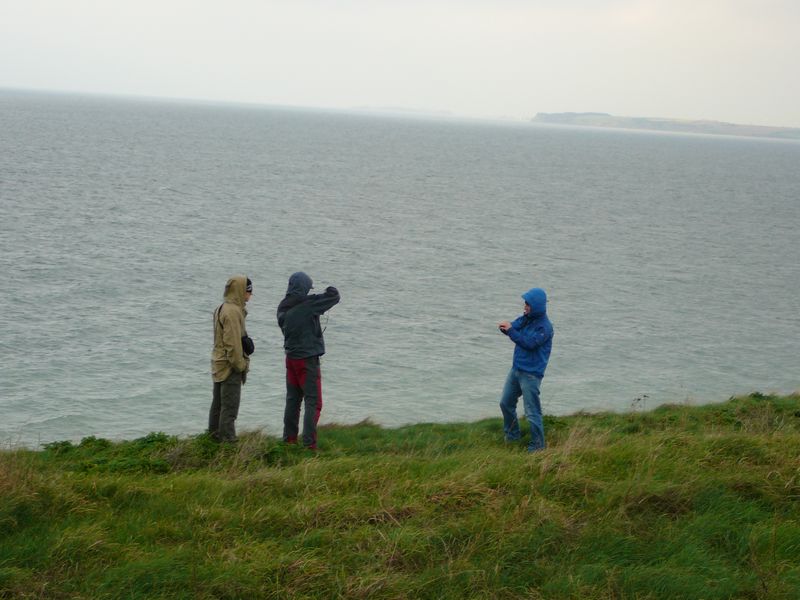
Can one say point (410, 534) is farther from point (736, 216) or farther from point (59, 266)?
point (736, 216)

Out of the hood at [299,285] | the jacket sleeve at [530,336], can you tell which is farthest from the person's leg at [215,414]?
the jacket sleeve at [530,336]

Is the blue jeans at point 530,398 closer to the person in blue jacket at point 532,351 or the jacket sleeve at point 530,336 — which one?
→ the person in blue jacket at point 532,351

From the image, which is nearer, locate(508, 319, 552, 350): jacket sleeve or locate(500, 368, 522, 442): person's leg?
locate(508, 319, 552, 350): jacket sleeve

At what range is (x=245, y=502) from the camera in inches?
279

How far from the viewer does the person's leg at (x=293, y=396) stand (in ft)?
32.6

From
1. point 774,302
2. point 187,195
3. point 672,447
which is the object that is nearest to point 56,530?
point 672,447

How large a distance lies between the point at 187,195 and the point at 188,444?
5355 centimetres

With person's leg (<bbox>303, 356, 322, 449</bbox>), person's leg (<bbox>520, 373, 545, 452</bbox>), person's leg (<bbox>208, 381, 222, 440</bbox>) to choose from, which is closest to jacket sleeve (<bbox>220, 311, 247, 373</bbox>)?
person's leg (<bbox>208, 381, 222, 440</bbox>)

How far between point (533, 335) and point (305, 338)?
265 cm

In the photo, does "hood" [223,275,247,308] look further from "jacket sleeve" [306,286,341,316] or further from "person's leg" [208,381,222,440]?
"person's leg" [208,381,222,440]

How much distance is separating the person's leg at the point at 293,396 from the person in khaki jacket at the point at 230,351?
53 centimetres

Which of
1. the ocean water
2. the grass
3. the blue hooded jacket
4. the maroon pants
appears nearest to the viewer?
the grass

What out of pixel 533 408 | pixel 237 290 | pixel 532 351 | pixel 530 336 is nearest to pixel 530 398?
pixel 533 408

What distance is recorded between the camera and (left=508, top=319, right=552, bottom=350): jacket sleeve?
1005 cm
